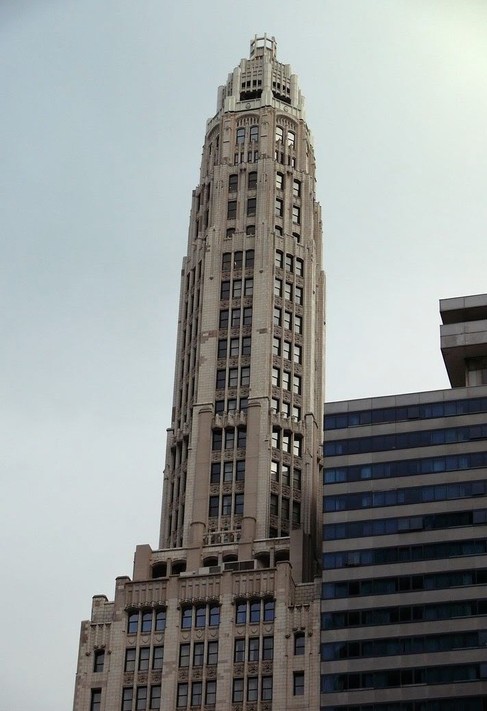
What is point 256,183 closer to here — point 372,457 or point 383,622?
point 372,457

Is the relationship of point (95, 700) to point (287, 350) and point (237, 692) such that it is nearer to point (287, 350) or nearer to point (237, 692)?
point (237, 692)

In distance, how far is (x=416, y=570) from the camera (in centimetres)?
13950

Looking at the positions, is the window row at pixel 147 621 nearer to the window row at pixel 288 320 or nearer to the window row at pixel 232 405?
the window row at pixel 232 405

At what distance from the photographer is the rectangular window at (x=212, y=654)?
145250 millimetres

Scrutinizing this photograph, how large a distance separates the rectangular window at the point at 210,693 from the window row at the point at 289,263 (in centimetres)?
5405

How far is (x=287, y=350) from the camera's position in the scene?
560 feet

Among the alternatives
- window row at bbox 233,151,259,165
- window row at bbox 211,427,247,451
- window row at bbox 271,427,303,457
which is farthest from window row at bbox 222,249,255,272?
window row at bbox 271,427,303,457

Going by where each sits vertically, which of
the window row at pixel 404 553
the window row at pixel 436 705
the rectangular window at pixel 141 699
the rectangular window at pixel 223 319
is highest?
the rectangular window at pixel 223 319

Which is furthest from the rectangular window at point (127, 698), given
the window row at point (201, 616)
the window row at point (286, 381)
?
the window row at point (286, 381)

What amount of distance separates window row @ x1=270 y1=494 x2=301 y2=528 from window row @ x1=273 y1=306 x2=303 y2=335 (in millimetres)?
22430

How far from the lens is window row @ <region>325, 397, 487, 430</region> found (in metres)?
147

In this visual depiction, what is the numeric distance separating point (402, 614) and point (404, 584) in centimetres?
295

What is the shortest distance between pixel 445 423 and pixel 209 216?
50555mm

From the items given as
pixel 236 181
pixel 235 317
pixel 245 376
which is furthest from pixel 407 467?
pixel 236 181
